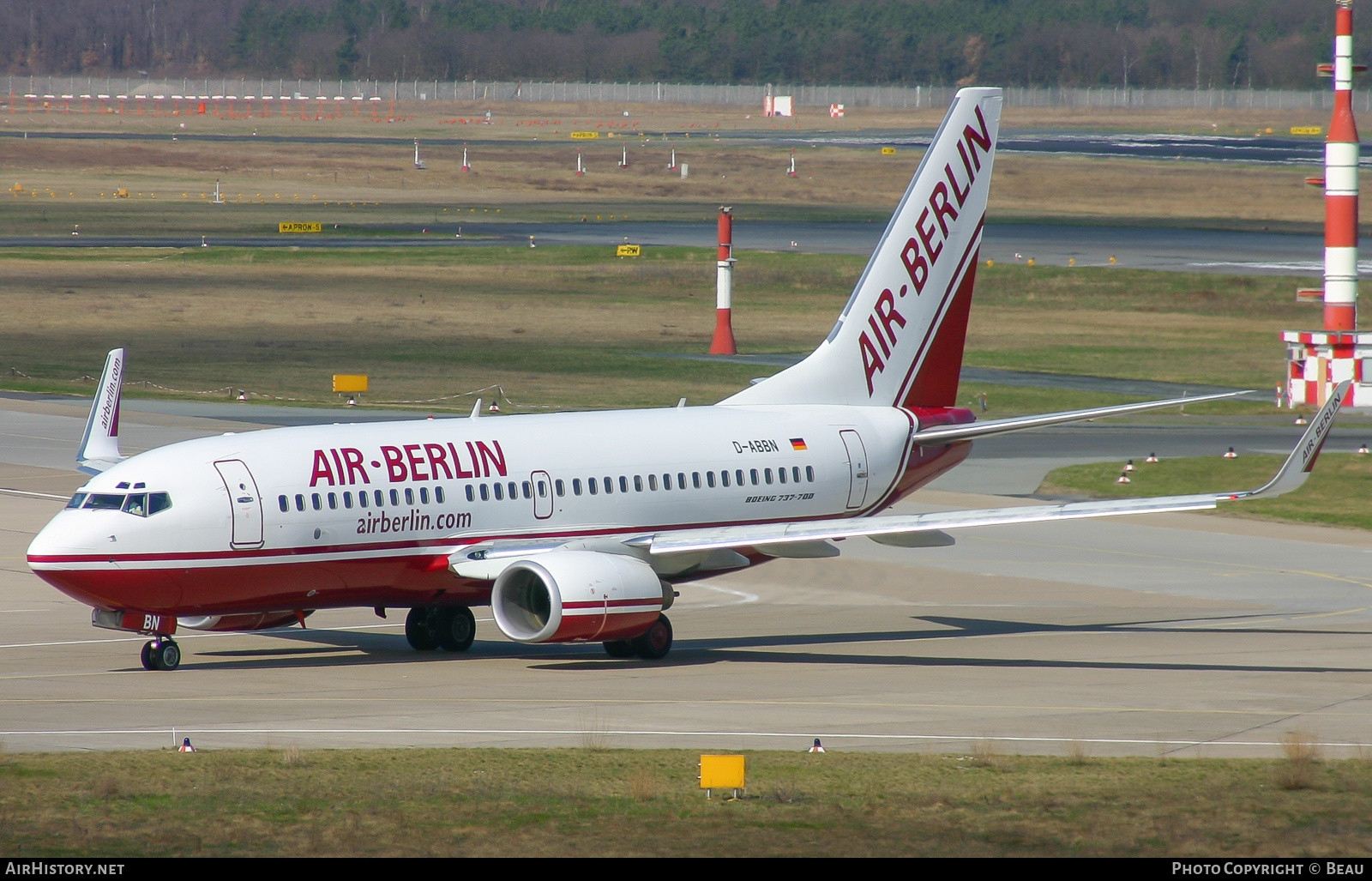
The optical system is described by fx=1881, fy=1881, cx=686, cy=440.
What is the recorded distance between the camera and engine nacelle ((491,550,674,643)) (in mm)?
31141

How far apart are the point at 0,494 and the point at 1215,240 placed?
310ft

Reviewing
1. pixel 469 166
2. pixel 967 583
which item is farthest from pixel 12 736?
pixel 469 166

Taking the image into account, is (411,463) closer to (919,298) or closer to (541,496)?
(541,496)

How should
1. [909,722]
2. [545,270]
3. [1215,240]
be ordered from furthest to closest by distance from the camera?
[1215,240] < [545,270] < [909,722]

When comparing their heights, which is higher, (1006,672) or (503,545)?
(503,545)

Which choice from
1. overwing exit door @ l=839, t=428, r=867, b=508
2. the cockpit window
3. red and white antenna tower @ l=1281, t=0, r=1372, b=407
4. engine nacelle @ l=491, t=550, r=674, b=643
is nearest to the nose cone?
the cockpit window

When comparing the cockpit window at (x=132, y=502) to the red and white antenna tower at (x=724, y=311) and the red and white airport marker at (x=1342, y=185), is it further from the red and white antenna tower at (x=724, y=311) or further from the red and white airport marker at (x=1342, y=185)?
the red and white antenna tower at (x=724, y=311)

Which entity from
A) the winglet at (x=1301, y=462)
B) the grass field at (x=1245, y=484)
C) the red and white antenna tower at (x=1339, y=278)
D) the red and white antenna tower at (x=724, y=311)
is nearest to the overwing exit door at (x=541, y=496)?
the winglet at (x=1301, y=462)

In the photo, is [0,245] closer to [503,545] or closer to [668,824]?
[503,545]

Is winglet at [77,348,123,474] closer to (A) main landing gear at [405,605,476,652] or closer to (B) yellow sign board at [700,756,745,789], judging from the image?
(A) main landing gear at [405,605,476,652]

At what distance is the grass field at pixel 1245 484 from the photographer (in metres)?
52.4

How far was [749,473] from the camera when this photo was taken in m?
36.3

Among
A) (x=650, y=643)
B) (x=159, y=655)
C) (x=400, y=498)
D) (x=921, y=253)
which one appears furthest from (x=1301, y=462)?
(x=159, y=655)

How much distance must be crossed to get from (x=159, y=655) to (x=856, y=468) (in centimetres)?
1423
